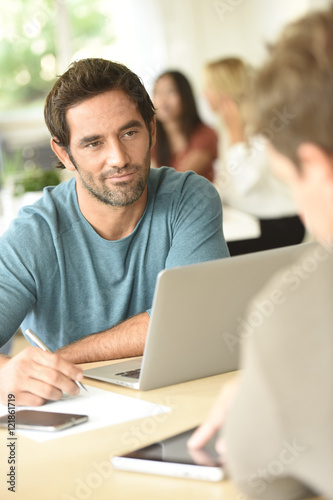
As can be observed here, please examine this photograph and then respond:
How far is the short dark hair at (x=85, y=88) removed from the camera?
1.78 meters

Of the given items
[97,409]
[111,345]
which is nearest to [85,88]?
[111,345]

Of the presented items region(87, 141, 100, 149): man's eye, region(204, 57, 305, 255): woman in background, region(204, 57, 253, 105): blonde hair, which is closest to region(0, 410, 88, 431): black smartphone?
region(87, 141, 100, 149): man's eye

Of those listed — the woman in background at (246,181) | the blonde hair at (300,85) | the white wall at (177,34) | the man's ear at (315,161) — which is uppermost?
the white wall at (177,34)

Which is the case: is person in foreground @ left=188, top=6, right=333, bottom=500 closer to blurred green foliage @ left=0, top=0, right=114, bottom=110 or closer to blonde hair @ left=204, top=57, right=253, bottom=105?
blonde hair @ left=204, top=57, right=253, bottom=105

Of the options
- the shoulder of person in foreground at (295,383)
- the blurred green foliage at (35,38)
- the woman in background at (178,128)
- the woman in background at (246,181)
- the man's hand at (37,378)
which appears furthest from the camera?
the blurred green foliage at (35,38)

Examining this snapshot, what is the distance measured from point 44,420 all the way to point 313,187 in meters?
0.63

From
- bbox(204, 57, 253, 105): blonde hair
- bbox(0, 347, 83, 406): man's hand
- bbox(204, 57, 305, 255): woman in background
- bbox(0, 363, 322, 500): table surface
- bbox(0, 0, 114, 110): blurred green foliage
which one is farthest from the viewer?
bbox(0, 0, 114, 110): blurred green foliage

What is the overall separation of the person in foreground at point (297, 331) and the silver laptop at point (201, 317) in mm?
391

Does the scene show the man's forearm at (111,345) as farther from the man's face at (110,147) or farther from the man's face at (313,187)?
the man's face at (313,187)

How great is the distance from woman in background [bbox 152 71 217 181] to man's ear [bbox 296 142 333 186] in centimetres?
362

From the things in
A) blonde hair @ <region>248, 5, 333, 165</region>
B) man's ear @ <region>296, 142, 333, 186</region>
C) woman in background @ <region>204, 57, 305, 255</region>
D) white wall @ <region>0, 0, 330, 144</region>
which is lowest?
woman in background @ <region>204, 57, 305, 255</region>

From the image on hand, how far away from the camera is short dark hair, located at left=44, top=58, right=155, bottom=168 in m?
1.78

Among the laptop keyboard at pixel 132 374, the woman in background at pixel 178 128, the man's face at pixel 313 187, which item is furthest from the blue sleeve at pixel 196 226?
the woman in background at pixel 178 128

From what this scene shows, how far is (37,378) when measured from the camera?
1231mm
